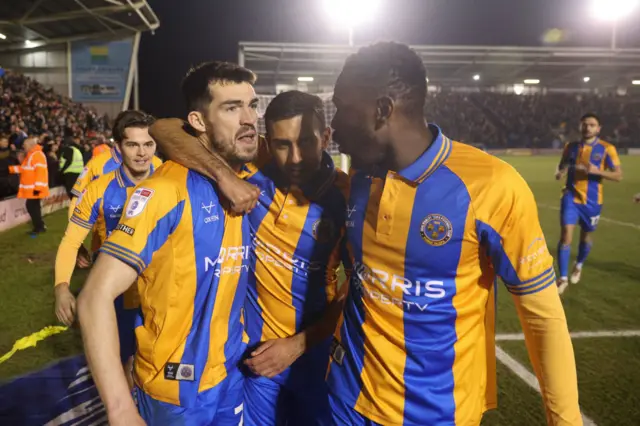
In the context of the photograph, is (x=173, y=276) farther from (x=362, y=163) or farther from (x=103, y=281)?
(x=362, y=163)

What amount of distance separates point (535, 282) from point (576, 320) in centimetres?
442

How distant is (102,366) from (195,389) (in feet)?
1.64

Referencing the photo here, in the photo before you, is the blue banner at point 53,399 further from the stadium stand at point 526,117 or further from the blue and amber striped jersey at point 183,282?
the stadium stand at point 526,117

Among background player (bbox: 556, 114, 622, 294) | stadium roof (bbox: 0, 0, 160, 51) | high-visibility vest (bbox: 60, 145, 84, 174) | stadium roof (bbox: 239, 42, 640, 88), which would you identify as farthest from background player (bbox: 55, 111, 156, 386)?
stadium roof (bbox: 0, 0, 160, 51)

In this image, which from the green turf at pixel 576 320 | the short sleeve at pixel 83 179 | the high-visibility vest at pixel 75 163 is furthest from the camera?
the high-visibility vest at pixel 75 163

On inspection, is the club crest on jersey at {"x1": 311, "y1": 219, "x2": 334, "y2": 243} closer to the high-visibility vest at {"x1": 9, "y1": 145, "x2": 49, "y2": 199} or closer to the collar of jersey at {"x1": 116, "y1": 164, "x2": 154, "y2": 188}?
the collar of jersey at {"x1": 116, "y1": 164, "x2": 154, "y2": 188}

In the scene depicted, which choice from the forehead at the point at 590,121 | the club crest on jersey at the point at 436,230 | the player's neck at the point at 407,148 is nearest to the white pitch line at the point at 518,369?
the club crest on jersey at the point at 436,230

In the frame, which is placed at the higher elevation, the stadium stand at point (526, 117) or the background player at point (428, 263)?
the stadium stand at point (526, 117)

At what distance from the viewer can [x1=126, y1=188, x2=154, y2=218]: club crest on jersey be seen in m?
1.73

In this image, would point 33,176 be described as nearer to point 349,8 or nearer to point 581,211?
point 581,211

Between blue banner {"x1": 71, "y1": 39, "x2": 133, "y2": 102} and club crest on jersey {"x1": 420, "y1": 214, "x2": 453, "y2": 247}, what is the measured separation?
115ft

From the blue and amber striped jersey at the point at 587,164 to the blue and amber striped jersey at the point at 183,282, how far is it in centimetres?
624

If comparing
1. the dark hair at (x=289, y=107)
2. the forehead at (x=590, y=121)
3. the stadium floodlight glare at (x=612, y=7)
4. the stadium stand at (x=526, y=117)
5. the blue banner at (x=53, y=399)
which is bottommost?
the blue banner at (x=53, y=399)

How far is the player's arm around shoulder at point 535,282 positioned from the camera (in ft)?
5.23
